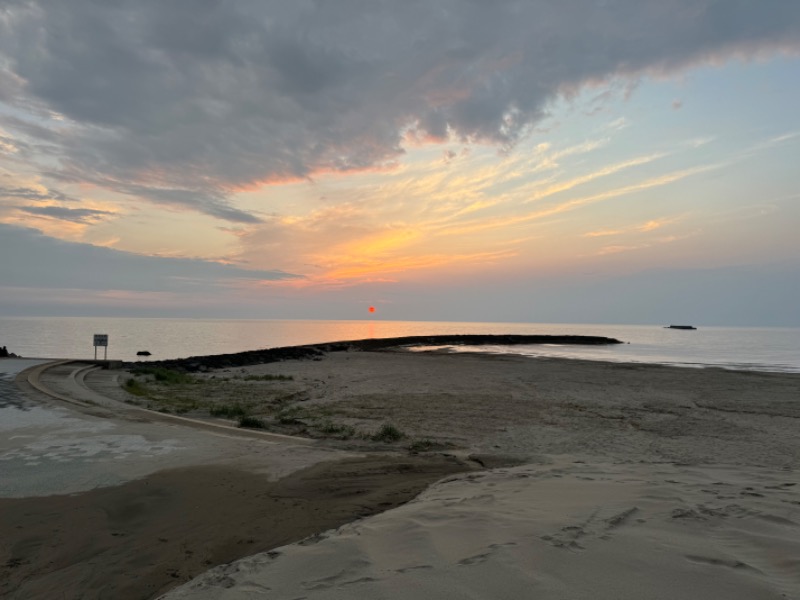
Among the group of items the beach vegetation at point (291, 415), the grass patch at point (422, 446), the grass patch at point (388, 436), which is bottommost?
the grass patch at point (422, 446)

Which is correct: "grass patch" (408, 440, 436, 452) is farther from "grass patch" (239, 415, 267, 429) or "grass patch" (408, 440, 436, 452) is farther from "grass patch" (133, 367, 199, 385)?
"grass patch" (133, 367, 199, 385)

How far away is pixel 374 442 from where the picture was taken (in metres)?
10.3

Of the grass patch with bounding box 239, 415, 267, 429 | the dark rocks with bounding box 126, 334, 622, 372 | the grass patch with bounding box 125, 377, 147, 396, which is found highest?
the dark rocks with bounding box 126, 334, 622, 372

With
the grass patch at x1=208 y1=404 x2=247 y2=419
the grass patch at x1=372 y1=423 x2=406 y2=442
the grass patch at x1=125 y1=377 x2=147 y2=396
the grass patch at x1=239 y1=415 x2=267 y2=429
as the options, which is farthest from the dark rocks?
the grass patch at x1=372 y1=423 x2=406 y2=442

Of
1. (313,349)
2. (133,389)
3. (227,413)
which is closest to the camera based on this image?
(227,413)

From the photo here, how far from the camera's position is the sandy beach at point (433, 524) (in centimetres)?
348

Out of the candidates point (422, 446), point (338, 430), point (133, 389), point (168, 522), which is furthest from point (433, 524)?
point (133, 389)

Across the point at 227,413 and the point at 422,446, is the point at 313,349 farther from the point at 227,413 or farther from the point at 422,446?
the point at 422,446

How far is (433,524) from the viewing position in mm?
4727

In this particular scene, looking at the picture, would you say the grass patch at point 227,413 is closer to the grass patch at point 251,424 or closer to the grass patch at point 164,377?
the grass patch at point 251,424

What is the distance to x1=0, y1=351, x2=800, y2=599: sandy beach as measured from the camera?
3477 millimetres

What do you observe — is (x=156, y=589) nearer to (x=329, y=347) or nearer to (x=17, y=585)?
(x=17, y=585)

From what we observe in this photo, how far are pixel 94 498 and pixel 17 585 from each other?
6.57 ft

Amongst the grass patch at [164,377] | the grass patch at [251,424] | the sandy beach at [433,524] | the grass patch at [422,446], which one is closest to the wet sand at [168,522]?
the sandy beach at [433,524]
